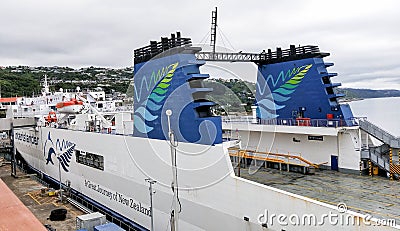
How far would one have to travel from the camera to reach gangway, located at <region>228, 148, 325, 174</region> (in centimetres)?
1252

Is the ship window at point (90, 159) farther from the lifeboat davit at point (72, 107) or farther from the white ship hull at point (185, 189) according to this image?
the lifeboat davit at point (72, 107)

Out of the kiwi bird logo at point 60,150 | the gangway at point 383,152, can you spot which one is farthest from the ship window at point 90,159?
the gangway at point 383,152

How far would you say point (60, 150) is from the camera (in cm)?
2091

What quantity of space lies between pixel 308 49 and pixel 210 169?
8541 millimetres

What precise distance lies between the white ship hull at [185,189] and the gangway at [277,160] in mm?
2600

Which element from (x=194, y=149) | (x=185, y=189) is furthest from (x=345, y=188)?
(x=185, y=189)

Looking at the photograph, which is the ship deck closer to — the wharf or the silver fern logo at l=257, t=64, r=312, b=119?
the silver fern logo at l=257, t=64, r=312, b=119

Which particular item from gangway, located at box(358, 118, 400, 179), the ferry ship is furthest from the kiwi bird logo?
gangway, located at box(358, 118, 400, 179)

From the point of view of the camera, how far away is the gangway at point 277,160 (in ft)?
41.1

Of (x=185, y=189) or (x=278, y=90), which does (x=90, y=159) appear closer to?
(x=185, y=189)

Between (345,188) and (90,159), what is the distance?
12.3 meters

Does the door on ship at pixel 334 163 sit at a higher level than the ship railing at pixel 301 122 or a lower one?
lower

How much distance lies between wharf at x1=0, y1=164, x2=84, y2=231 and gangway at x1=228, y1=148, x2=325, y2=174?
7498 mm

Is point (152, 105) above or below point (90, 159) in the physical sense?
above
